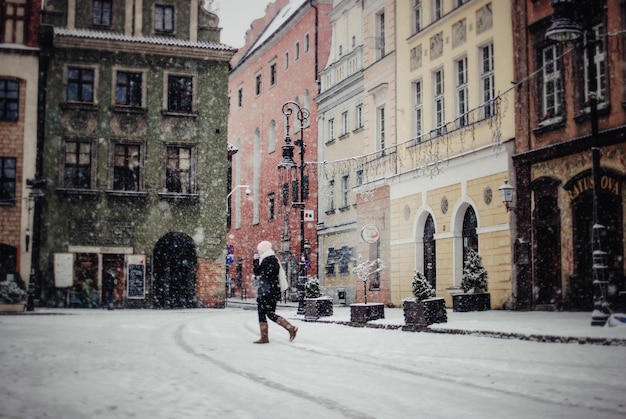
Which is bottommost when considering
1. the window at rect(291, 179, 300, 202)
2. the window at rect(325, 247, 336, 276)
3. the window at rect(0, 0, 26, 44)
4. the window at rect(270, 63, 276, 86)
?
the window at rect(325, 247, 336, 276)

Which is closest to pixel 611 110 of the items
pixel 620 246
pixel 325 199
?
pixel 620 246

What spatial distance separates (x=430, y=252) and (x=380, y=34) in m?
10.3

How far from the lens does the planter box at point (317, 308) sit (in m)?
23.9

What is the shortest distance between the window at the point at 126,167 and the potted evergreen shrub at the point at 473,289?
17663 millimetres

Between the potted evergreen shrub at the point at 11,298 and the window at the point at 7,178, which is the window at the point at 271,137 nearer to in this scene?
the window at the point at 7,178

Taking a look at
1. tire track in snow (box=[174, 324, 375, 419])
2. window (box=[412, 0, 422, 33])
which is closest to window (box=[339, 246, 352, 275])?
window (box=[412, 0, 422, 33])

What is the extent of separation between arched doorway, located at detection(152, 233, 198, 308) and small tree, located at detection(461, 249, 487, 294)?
16072 mm

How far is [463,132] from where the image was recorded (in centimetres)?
2802

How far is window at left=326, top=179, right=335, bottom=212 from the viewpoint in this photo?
140ft

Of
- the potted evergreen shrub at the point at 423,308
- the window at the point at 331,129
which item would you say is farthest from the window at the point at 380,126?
the potted evergreen shrub at the point at 423,308

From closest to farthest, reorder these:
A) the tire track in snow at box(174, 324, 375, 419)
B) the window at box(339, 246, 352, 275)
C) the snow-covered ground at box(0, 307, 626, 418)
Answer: the tire track in snow at box(174, 324, 375, 419) < the snow-covered ground at box(0, 307, 626, 418) < the window at box(339, 246, 352, 275)

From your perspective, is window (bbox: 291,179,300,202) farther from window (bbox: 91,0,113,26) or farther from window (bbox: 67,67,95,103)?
window (bbox: 91,0,113,26)

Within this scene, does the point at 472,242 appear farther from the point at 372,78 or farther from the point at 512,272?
the point at 372,78

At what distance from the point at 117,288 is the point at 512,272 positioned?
1853 cm
